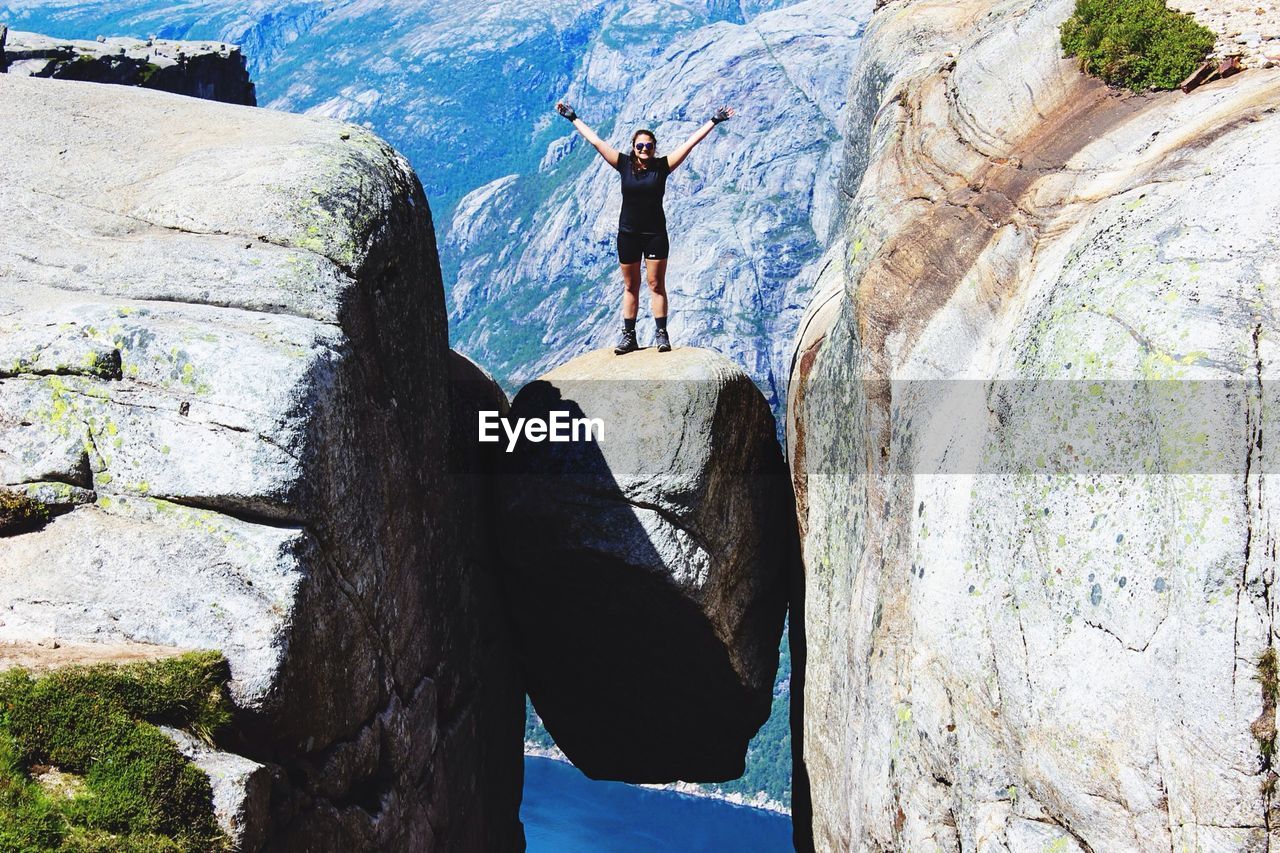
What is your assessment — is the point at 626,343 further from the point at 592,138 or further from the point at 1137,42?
the point at 1137,42

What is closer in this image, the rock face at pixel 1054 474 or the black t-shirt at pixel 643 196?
the rock face at pixel 1054 474

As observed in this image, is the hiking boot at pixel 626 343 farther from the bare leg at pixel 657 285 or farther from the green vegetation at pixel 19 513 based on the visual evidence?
the green vegetation at pixel 19 513

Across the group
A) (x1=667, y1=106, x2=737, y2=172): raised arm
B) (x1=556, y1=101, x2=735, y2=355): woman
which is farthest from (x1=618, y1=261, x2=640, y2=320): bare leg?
(x1=667, y1=106, x2=737, y2=172): raised arm

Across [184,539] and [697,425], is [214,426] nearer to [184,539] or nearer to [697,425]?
[184,539]

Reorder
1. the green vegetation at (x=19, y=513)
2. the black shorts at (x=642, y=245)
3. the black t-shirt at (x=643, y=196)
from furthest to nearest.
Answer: the black shorts at (x=642, y=245)
the black t-shirt at (x=643, y=196)
the green vegetation at (x=19, y=513)

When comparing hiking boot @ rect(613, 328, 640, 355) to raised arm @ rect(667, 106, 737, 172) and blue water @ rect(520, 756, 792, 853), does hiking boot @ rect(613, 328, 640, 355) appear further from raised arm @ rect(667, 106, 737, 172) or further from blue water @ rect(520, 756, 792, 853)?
blue water @ rect(520, 756, 792, 853)

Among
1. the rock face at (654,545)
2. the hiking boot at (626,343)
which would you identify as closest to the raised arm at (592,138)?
the hiking boot at (626,343)

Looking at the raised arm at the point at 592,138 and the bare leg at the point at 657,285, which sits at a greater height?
the raised arm at the point at 592,138
